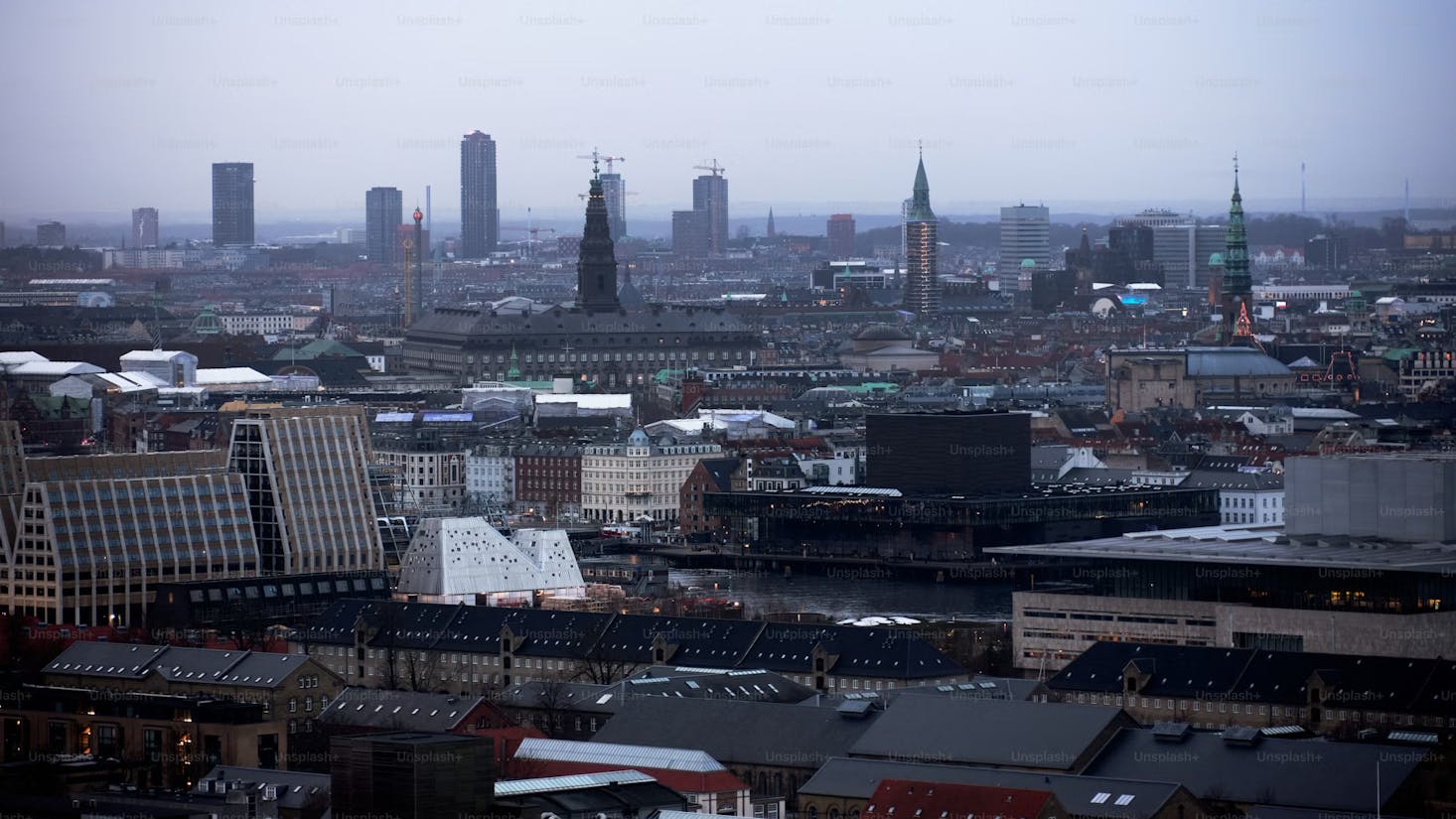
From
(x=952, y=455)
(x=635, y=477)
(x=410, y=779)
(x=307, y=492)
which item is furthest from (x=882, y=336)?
(x=410, y=779)

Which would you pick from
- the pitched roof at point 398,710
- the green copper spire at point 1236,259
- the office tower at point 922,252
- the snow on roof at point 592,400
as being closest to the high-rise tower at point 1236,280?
the green copper spire at point 1236,259

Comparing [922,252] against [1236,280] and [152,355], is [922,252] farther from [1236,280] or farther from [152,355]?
[152,355]

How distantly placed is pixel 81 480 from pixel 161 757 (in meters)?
18.0

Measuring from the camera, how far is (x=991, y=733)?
125ft

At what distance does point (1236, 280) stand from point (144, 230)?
6973cm

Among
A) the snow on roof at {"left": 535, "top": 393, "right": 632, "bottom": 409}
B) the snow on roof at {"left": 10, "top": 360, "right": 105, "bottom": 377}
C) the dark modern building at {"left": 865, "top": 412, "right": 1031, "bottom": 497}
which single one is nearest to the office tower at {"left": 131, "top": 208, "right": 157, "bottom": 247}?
the snow on roof at {"left": 10, "top": 360, "right": 105, "bottom": 377}

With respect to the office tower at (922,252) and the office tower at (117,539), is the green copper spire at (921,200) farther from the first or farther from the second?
the office tower at (117,539)

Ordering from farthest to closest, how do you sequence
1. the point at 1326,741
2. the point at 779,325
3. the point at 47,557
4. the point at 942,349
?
1. the point at 779,325
2. the point at 942,349
3. the point at 47,557
4. the point at 1326,741

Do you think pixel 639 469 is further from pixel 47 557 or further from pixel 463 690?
pixel 463 690

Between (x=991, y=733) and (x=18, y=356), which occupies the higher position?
(x=18, y=356)

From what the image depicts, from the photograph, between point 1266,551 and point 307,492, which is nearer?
point 1266,551

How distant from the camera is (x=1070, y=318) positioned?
162 metres

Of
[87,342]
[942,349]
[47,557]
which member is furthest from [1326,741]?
[942,349]

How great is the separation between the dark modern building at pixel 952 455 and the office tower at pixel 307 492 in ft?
49.8
